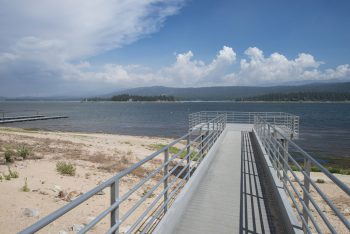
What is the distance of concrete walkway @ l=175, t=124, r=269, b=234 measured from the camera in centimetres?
494

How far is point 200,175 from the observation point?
777 centimetres

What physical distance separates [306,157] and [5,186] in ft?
26.3

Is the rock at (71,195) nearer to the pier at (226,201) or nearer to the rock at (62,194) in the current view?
the rock at (62,194)

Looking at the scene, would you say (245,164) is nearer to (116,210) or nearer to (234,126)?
(116,210)

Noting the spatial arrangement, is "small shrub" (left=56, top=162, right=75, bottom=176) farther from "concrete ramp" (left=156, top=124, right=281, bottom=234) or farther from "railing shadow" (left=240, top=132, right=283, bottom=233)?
"railing shadow" (left=240, top=132, right=283, bottom=233)

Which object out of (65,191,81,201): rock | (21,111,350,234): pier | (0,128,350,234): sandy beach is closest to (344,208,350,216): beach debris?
(0,128,350,234): sandy beach

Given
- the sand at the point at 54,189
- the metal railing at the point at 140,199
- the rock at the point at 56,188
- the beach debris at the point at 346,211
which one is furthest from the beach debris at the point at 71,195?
the beach debris at the point at 346,211

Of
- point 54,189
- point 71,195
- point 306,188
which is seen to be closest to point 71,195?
point 71,195

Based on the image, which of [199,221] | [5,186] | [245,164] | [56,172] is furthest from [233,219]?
[56,172]

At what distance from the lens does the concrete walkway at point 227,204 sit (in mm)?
4938

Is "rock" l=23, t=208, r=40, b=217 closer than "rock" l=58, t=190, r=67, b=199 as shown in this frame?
Yes

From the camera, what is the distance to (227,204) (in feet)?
19.7

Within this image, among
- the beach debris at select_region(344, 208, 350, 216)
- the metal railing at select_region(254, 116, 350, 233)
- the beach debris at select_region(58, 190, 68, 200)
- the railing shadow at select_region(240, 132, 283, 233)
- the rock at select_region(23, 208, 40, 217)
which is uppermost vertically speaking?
the metal railing at select_region(254, 116, 350, 233)

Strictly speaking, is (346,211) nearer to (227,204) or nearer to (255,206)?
(255,206)
